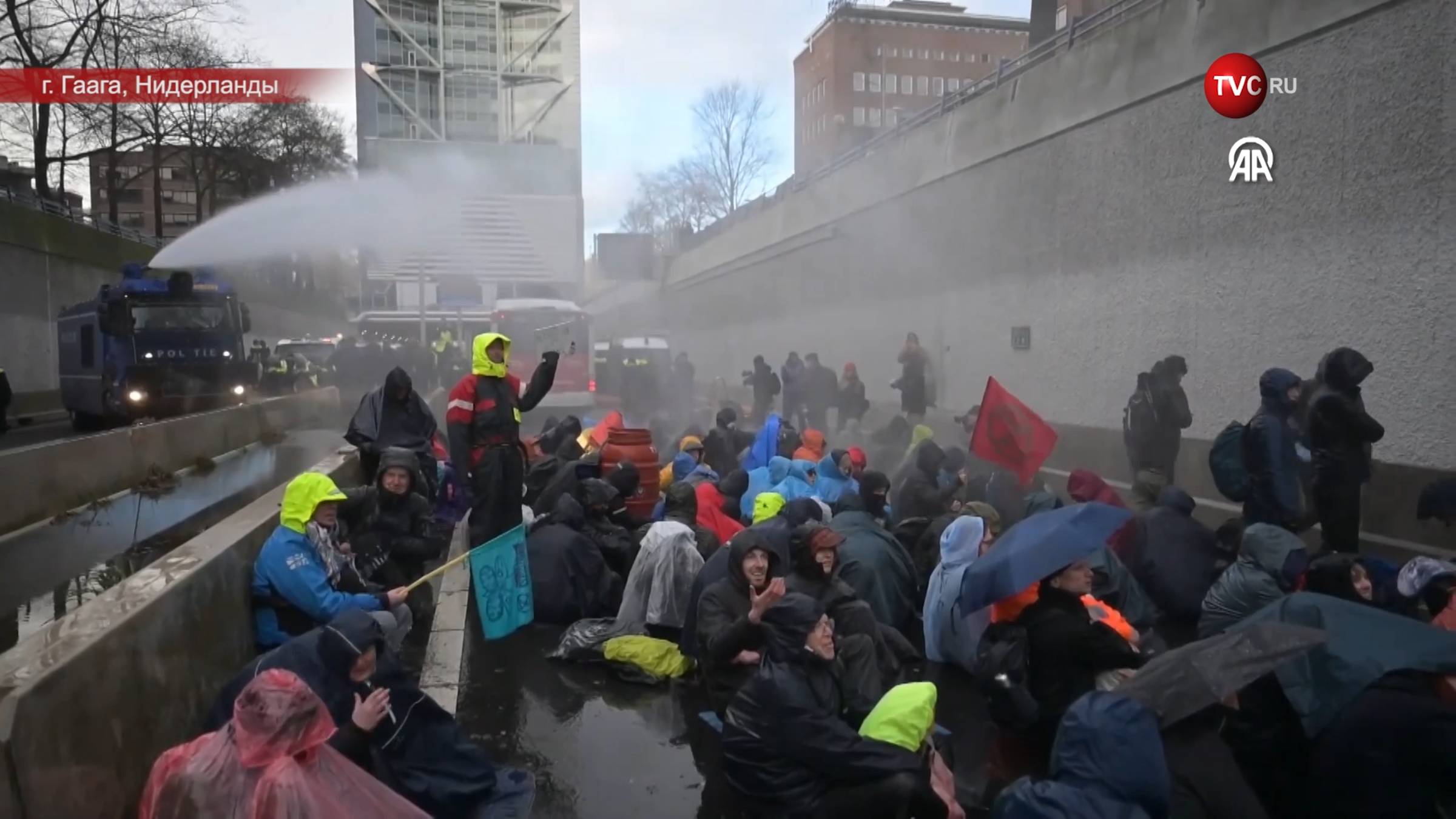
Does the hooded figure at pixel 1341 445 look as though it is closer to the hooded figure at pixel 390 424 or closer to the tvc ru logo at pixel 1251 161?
the tvc ru logo at pixel 1251 161

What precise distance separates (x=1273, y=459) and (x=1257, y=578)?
7.07 ft

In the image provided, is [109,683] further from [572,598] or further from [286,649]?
[572,598]

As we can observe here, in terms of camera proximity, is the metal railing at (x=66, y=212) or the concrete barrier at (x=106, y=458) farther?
the metal railing at (x=66, y=212)

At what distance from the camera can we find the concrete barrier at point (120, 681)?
8.59 ft

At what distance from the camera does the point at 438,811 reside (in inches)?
148

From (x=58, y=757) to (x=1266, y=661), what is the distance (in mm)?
3294

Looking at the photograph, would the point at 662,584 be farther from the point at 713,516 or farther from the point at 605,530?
the point at 713,516

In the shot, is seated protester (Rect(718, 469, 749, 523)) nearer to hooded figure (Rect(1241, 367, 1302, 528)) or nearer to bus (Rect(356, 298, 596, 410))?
hooded figure (Rect(1241, 367, 1302, 528))

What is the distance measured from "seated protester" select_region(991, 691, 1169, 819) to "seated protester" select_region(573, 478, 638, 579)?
4.41 metres

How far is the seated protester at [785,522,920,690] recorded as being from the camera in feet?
13.7

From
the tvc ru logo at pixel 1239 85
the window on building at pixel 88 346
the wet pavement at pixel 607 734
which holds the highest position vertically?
the tvc ru logo at pixel 1239 85

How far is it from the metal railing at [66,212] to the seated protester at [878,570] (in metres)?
26.8

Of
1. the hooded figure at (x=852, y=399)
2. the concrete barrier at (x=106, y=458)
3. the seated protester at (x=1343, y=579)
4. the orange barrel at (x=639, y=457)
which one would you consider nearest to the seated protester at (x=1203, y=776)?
the seated protester at (x=1343, y=579)

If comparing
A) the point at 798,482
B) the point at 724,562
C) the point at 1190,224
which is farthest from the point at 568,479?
the point at 1190,224
